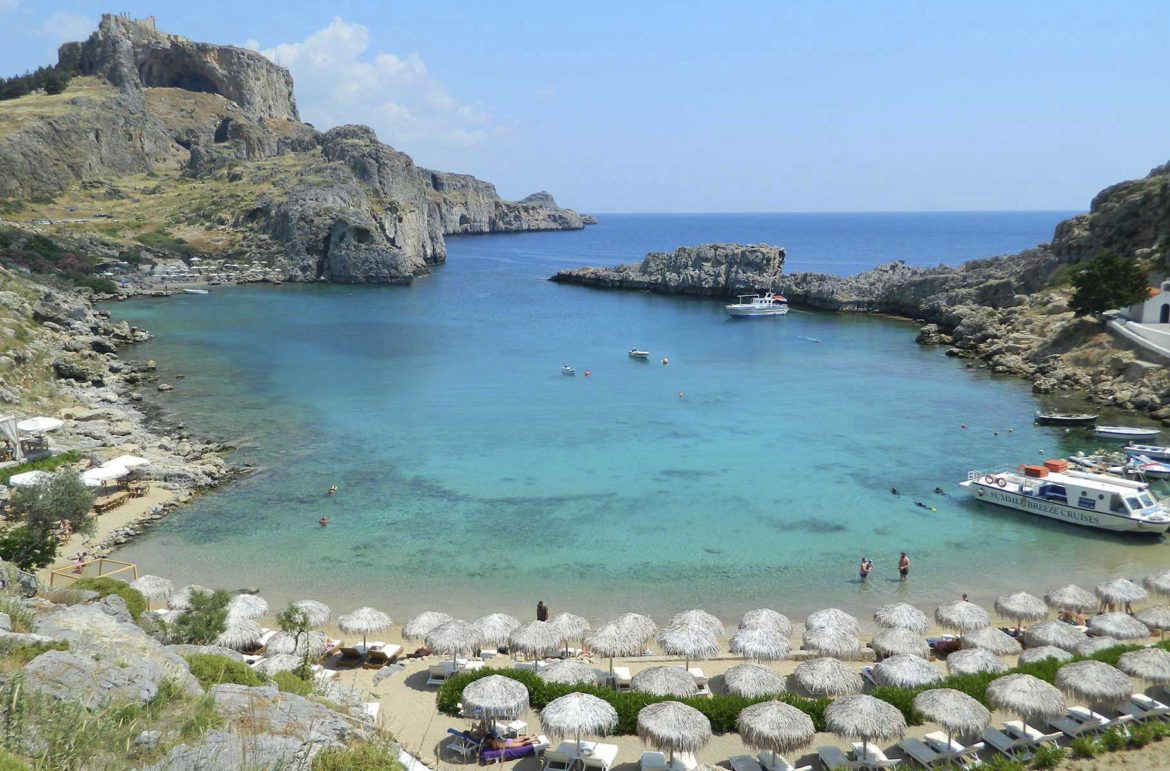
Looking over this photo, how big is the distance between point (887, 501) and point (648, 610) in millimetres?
13190

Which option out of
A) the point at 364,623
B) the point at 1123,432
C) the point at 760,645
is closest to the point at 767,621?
the point at 760,645

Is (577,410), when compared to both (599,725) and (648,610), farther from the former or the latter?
(599,725)

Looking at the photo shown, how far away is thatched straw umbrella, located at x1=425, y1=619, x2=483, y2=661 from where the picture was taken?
1789 centimetres

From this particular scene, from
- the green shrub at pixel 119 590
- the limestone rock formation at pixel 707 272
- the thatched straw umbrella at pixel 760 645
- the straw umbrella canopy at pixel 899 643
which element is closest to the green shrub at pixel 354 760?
the thatched straw umbrella at pixel 760 645

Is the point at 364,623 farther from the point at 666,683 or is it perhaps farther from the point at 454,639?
the point at 666,683

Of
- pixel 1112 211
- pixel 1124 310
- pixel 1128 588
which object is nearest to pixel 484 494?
pixel 1128 588

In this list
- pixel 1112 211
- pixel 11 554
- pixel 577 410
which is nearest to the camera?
pixel 11 554

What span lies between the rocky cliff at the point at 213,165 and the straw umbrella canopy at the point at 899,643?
99.9 metres

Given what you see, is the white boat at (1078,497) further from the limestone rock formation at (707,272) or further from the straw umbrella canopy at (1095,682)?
the limestone rock formation at (707,272)

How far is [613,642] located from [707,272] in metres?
90.5

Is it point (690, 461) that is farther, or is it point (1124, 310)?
point (1124, 310)

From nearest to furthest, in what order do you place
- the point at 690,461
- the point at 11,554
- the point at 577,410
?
the point at 11,554
the point at 690,461
the point at 577,410

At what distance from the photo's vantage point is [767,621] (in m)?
19.0

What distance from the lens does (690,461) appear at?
35938mm
